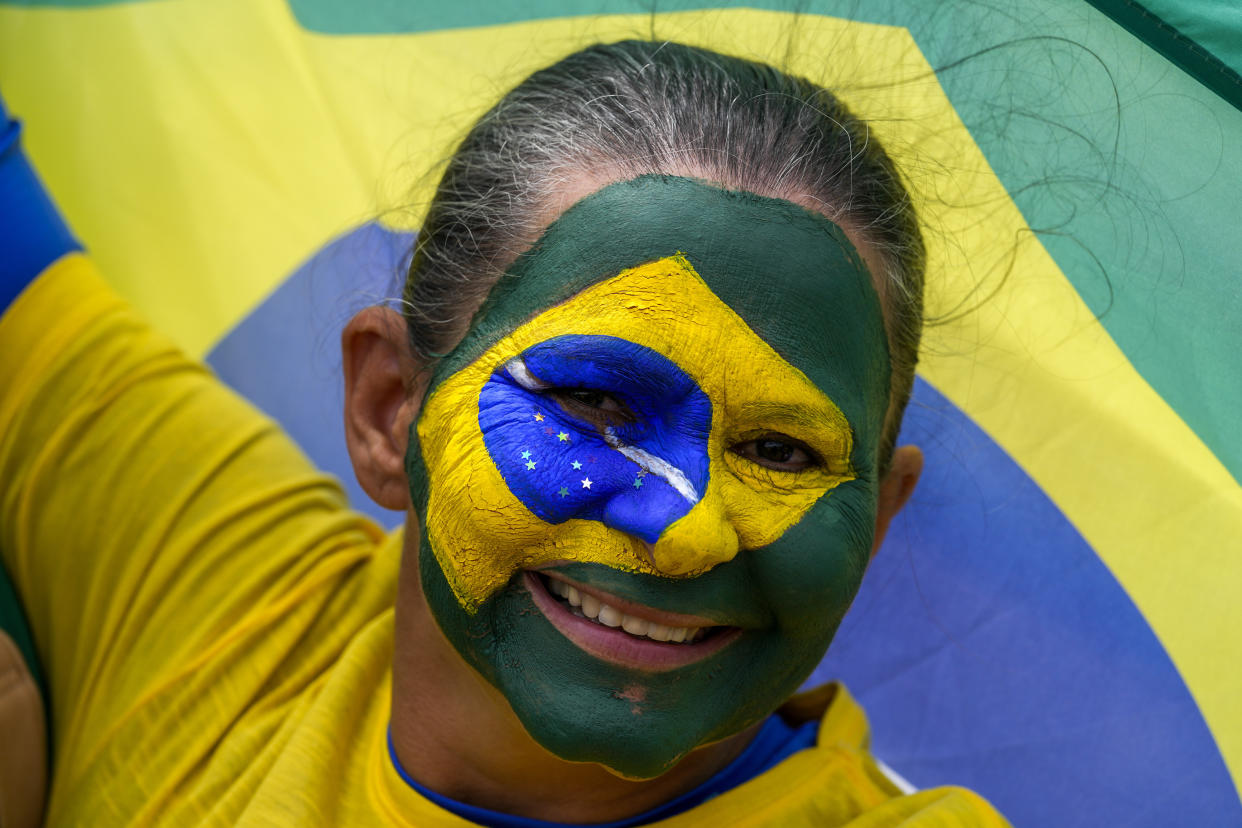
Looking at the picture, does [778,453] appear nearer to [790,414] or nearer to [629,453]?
[790,414]

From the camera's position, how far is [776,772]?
1.81 meters

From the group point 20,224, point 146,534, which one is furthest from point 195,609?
point 20,224

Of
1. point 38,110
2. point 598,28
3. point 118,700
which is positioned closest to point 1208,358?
point 598,28

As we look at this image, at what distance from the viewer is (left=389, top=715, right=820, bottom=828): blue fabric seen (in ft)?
5.82

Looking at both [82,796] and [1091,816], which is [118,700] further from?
[1091,816]

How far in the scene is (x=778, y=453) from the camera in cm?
154

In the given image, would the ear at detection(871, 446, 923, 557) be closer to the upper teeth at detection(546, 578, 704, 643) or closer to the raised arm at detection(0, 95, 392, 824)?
the upper teeth at detection(546, 578, 704, 643)

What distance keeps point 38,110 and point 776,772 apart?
2.52 metres

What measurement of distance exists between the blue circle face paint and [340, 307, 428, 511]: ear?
13.8 inches

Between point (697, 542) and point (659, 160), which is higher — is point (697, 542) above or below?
below

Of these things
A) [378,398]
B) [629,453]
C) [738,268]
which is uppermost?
[738,268]

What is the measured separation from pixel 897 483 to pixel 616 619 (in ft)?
2.08

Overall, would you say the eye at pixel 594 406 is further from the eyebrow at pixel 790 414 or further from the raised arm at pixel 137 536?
the raised arm at pixel 137 536

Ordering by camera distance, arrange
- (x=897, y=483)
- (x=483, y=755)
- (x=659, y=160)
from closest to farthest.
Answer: (x=659, y=160) → (x=483, y=755) → (x=897, y=483)
